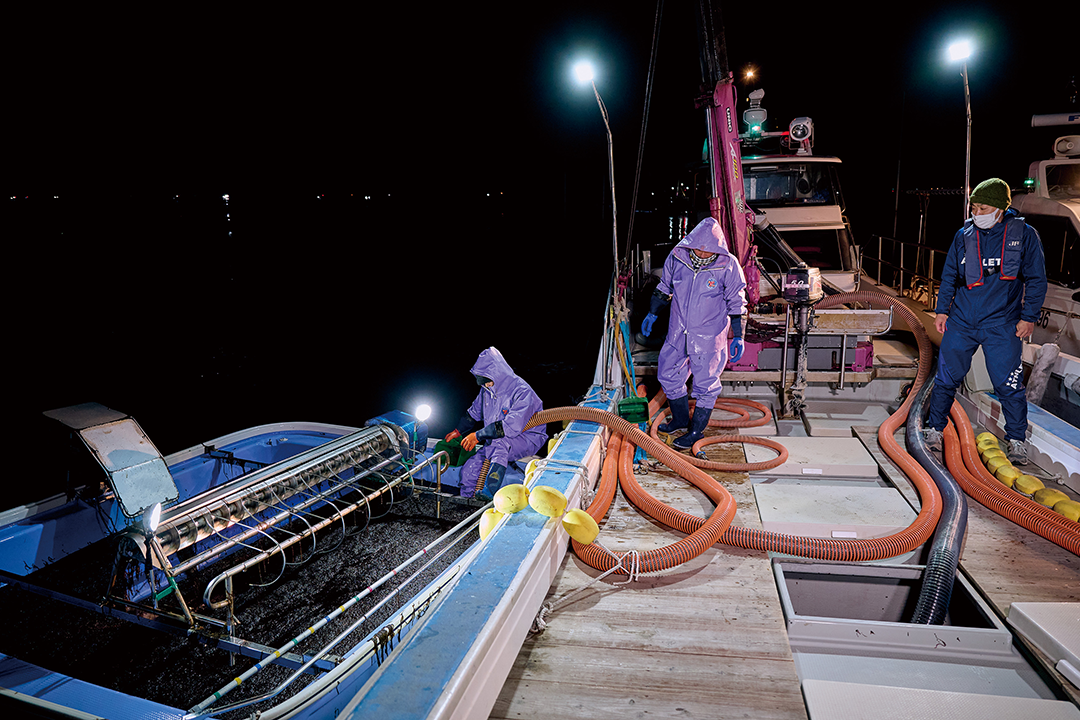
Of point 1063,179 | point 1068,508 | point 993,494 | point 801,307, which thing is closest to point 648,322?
point 801,307

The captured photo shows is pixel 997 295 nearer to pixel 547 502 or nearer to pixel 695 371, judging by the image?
pixel 695 371

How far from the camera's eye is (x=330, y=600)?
5203 mm

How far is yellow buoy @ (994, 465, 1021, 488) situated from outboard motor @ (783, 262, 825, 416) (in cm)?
194

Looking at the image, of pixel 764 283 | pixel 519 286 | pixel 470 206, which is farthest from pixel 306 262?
pixel 470 206

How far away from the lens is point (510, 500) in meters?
3.51

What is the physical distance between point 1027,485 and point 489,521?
13.0 ft

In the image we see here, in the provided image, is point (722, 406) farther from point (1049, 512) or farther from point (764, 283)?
point (1049, 512)

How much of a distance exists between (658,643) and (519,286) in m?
32.4

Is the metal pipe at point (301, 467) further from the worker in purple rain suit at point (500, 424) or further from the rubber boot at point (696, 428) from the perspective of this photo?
the rubber boot at point (696, 428)

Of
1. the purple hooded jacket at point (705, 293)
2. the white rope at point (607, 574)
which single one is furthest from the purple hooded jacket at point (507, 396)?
the white rope at point (607, 574)

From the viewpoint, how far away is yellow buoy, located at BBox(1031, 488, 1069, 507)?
4.06 m

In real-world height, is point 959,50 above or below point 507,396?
above

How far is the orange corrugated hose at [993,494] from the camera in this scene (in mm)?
3674

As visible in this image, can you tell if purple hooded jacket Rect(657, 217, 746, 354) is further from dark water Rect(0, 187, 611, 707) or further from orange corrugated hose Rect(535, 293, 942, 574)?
dark water Rect(0, 187, 611, 707)
